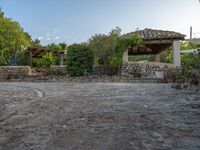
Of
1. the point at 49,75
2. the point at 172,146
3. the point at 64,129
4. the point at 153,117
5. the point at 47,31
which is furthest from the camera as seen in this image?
the point at 47,31

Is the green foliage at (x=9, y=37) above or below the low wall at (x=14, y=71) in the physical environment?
above

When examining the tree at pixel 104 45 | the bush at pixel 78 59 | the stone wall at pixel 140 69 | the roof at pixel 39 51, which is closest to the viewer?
the stone wall at pixel 140 69

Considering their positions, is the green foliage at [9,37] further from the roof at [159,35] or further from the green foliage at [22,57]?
the roof at [159,35]

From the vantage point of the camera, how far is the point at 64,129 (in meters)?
5.36

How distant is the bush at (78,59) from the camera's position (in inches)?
816

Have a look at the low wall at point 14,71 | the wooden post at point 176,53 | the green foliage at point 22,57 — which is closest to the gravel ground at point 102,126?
the low wall at point 14,71

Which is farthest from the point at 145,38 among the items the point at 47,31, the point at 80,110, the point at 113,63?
the point at 47,31

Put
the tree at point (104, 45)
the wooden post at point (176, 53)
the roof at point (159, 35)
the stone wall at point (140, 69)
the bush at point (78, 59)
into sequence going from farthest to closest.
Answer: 1. the wooden post at point (176, 53)
2. the roof at point (159, 35)
3. the tree at point (104, 45)
4. the bush at point (78, 59)
5. the stone wall at point (140, 69)

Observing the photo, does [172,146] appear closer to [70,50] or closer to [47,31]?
[70,50]

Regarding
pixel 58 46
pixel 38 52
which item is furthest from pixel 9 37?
pixel 58 46

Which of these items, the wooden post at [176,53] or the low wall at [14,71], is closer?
the low wall at [14,71]

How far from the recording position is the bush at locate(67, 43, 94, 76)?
20.7 metres

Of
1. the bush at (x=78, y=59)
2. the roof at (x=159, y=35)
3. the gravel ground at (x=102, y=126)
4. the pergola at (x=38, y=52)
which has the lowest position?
the gravel ground at (x=102, y=126)

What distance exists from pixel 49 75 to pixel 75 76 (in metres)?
2.36
